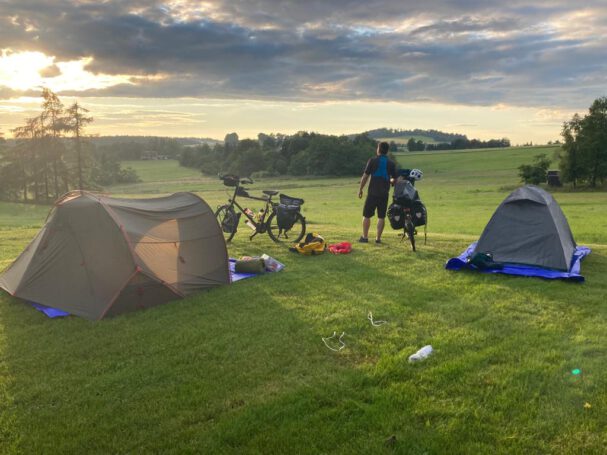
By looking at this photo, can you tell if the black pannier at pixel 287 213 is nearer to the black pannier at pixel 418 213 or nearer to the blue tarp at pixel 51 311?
the black pannier at pixel 418 213

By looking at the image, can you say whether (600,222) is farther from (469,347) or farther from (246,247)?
(469,347)

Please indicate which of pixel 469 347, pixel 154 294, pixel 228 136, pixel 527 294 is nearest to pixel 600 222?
pixel 527 294

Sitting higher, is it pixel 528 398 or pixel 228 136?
pixel 228 136

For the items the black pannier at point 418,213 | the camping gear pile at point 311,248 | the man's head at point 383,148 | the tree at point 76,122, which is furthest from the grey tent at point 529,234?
the tree at point 76,122

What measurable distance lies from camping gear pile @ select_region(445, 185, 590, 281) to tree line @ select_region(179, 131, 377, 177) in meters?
71.0

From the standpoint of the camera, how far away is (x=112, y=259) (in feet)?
24.0

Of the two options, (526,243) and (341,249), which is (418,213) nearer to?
(341,249)

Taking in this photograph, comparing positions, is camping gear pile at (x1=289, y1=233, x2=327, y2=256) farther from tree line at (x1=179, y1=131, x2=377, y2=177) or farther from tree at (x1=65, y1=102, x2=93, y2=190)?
tree line at (x1=179, y1=131, x2=377, y2=177)

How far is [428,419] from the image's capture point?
410 centimetres

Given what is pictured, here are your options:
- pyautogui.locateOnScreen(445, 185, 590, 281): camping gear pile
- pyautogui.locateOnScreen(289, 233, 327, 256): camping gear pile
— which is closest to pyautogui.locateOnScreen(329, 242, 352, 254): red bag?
pyautogui.locateOnScreen(289, 233, 327, 256): camping gear pile

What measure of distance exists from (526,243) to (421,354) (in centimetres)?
497

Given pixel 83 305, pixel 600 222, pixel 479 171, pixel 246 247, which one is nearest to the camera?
pixel 83 305

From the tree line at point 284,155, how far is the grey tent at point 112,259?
233ft

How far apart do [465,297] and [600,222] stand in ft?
50.1
